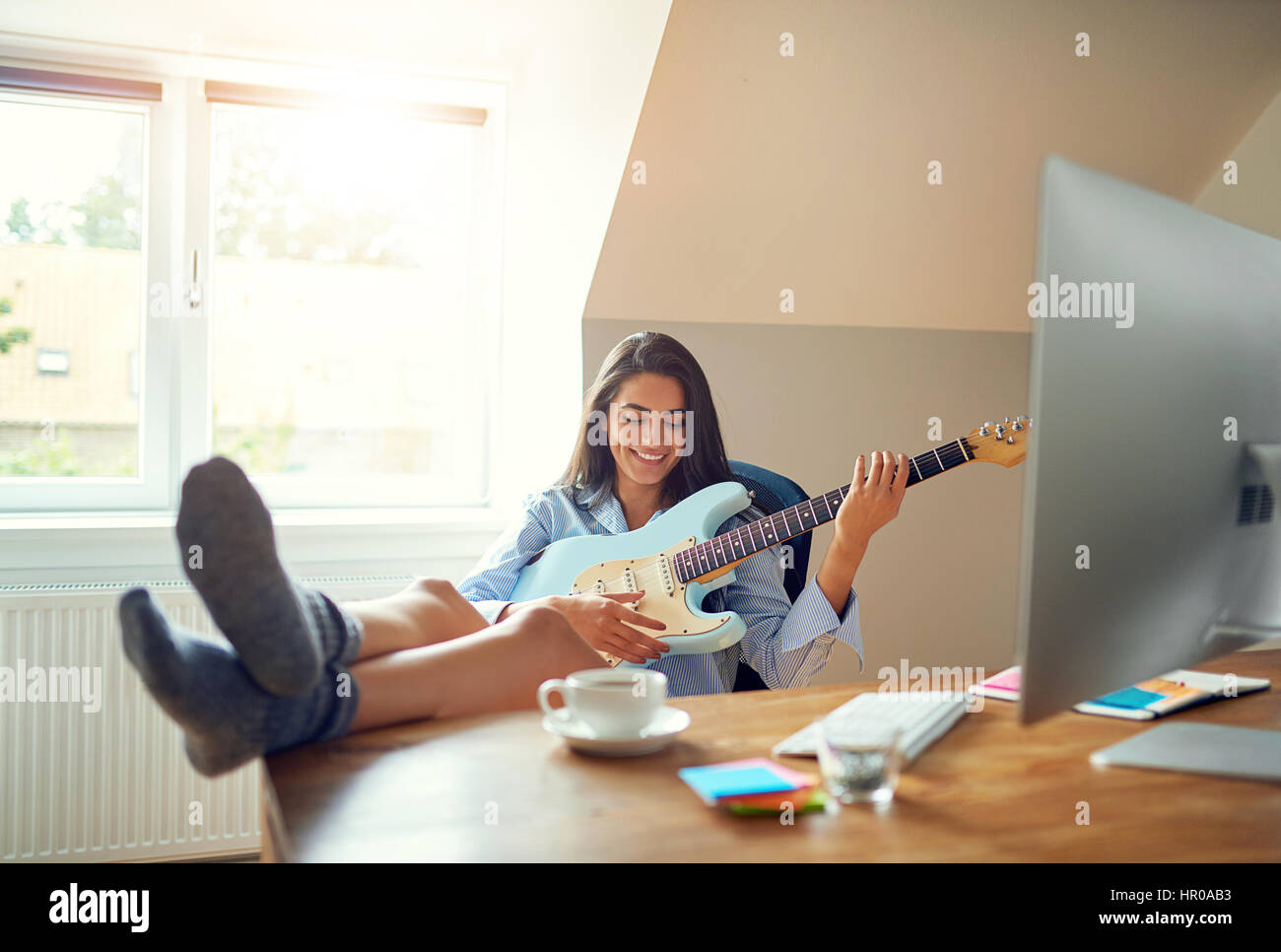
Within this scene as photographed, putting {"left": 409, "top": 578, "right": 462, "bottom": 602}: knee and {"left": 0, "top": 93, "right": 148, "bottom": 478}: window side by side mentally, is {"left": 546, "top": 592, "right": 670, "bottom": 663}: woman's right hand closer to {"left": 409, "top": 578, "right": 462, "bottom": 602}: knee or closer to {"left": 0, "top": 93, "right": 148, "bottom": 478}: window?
{"left": 409, "top": 578, "right": 462, "bottom": 602}: knee

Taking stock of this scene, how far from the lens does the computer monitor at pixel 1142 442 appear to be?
0.61 metres

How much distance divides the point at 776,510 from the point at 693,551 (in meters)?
0.22

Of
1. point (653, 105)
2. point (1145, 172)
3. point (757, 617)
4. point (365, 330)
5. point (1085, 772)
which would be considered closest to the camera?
point (1085, 772)

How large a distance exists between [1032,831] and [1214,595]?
0.97 ft

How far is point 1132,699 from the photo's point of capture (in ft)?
3.34

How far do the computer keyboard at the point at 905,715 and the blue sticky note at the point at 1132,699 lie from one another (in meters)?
0.15

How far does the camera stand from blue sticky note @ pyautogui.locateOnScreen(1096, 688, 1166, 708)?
1.00 metres

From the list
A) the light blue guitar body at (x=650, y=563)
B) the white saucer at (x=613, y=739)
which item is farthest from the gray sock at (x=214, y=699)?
the light blue guitar body at (x=650, y=563)

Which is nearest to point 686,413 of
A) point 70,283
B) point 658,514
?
point 658,514

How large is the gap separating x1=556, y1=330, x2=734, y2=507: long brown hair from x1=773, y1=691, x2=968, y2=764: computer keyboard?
83cm

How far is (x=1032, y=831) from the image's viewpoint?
66 centimetres

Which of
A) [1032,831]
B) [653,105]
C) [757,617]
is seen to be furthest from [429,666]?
[653,105]

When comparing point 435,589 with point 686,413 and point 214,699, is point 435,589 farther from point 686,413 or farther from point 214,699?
point 686,413

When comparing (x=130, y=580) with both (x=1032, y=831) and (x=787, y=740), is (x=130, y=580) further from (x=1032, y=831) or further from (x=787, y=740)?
(x=1032, y=831)
